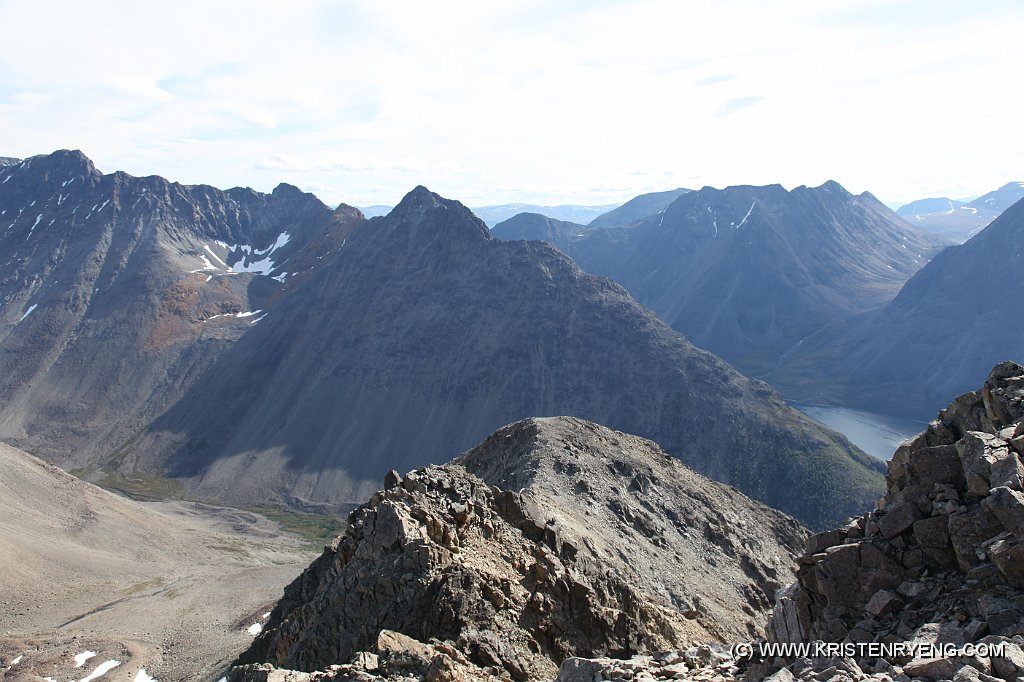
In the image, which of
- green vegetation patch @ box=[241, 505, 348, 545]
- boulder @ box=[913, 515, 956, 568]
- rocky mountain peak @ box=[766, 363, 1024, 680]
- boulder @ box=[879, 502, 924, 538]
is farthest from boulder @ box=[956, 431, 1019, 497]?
green vegetation patch @ box=[241, 505, 348, 545]

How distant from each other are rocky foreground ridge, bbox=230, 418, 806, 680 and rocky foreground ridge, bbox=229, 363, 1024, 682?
0.35ft

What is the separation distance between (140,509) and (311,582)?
10444 cm

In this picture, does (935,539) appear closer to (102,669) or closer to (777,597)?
(777,597)

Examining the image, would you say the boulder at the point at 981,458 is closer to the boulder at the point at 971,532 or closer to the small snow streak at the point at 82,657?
the boulder at the point at 971,532

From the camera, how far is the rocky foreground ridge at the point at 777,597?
17500 mm

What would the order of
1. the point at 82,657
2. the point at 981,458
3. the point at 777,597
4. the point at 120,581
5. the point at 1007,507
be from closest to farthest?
the point at 1007,507
the point at 981,458
the point at 777,597
the point at 82,657
the point at 120,581

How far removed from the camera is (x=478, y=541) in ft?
115

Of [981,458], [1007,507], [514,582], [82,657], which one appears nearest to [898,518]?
[981,458]

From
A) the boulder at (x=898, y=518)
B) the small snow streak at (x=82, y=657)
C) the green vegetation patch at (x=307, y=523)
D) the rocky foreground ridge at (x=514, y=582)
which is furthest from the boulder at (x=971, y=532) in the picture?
the green vegetation patch at (x=307, y=523)

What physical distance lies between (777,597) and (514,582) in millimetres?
11674

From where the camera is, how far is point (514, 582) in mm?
31828

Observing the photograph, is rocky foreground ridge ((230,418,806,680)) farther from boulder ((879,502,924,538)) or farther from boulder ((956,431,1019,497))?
boulder ((956,431,1019,497))

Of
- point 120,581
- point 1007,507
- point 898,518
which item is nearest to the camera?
point 1007,507

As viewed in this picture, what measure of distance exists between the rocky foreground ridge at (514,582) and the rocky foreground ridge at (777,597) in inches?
4.2
